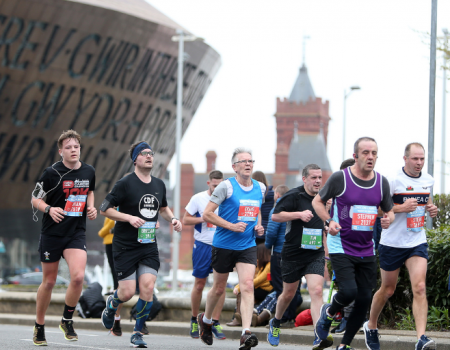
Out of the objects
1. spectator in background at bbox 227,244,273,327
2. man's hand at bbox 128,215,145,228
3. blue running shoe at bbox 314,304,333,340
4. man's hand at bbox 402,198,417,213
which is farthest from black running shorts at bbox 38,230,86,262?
spectator in background at bbox 227,244,273,327

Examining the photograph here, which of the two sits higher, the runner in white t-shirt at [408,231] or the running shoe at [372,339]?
the runner in white t-shirt at [408,231]

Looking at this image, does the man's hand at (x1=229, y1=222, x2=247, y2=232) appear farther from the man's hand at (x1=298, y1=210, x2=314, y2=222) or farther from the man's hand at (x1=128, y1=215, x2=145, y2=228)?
the man's hand at (x1=128, y1=215, x2=145, y2=228)

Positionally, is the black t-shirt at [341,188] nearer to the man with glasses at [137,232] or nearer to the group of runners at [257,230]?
the group of runners at [257,230]

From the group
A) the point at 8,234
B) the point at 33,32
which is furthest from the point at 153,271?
the point at 8,234

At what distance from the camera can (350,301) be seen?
6.43 m

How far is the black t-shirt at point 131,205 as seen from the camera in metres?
7.31

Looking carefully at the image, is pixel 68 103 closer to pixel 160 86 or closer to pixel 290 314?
pixel 160 86

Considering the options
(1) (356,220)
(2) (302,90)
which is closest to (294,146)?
(2) (302,90)

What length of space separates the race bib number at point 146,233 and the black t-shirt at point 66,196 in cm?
55

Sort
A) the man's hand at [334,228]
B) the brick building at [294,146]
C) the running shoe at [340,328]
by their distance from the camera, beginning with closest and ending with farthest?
the man's hand at [334,228], the running shoe at [340,328], the brick building at [294,146]

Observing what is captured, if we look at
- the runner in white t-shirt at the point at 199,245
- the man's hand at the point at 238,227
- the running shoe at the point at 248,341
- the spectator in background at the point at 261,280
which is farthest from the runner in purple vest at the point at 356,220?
the spectator in background at the point at 261,280

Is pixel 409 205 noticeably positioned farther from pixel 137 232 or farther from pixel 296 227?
pixel 137 232

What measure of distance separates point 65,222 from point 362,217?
2.76 meters

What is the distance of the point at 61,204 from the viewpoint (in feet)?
24.2
